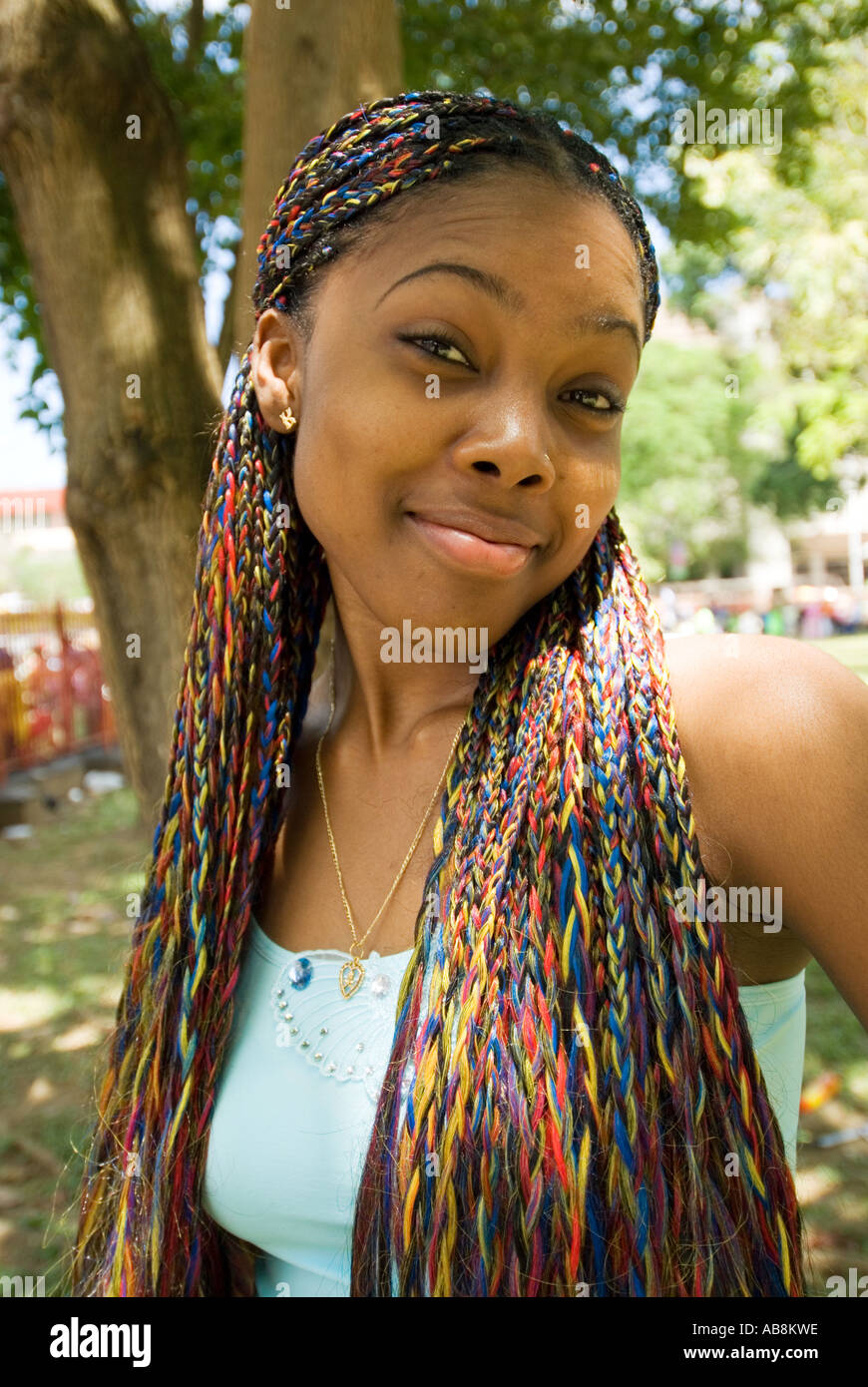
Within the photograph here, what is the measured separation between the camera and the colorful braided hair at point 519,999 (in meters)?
1.34

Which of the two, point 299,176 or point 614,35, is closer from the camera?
point 299,176

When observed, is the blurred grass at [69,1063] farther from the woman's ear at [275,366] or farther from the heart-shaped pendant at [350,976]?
the woman's ear at [275,366]

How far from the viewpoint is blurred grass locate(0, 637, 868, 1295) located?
3.53 m

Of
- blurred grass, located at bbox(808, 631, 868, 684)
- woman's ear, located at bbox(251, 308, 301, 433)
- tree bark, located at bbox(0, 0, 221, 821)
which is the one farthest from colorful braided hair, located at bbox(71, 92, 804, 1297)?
blurred grass, located at bbox(808, 631, 868, 684)

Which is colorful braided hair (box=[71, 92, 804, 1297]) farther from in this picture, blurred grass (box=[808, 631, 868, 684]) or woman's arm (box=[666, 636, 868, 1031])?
blurred grass (box=[808, 631, 868, 684])

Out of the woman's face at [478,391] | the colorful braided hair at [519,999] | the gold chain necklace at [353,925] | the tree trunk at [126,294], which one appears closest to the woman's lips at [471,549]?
the woman's face at [478,391]

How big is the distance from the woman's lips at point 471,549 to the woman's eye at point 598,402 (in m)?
0.24

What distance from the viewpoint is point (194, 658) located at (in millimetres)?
1931

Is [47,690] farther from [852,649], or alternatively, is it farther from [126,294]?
[852,649]

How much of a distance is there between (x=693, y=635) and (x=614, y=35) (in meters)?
5.83

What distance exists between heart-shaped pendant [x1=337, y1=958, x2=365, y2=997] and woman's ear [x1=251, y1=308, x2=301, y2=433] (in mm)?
891

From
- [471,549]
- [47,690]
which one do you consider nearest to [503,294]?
[471,549]
